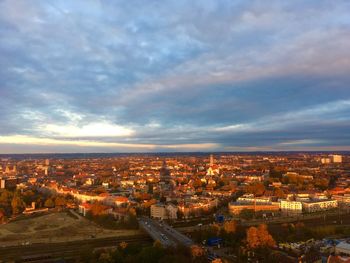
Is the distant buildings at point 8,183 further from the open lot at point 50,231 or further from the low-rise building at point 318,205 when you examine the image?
the low-rise building at point 318,205

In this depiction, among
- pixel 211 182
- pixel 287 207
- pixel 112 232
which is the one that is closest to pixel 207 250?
pixel 112 232

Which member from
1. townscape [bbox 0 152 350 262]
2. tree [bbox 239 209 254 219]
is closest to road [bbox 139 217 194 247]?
townscape [bbox 0 152 350 262]

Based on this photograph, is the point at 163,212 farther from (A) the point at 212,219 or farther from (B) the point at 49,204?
(B) the point at 49,204

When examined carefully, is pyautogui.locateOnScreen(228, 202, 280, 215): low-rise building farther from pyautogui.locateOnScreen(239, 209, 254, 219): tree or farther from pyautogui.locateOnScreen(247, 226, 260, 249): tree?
pyautogui.locateOnScreen(247, 226, 260, 249): tree

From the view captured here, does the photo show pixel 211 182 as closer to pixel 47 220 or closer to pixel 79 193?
pixel 79 193

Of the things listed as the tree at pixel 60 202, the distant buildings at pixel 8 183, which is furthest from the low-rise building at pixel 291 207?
the distant buildings at pixel 8 183
